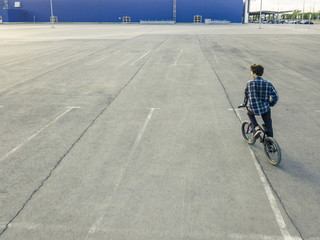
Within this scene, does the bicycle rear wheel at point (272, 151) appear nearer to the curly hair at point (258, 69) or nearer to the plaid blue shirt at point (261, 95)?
the plaid blue shirt at point (261, 95)

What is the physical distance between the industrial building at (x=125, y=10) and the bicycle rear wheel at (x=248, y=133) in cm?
8729

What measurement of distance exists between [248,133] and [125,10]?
90.5m

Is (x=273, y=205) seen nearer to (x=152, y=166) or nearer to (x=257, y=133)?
(x=257, y=133)

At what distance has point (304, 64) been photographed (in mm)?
17281

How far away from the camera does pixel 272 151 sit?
5.68m

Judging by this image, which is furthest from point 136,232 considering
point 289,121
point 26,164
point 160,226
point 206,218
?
point 289,121

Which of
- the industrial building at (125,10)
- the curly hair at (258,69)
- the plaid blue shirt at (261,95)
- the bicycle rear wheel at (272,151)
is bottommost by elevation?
the bicycle rear wheel at (272,151)

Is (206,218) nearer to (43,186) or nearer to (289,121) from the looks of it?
(43,186)

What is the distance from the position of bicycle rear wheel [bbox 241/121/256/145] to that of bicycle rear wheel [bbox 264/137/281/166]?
623 mm

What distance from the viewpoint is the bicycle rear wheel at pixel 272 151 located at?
5.49m

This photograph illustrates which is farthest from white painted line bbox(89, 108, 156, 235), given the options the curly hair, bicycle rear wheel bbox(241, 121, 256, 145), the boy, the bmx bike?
the curly hair

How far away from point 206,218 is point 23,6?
10548cm

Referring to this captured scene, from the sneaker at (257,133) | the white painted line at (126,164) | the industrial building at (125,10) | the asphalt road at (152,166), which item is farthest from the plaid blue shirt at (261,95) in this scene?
the industrial building at (125,10)

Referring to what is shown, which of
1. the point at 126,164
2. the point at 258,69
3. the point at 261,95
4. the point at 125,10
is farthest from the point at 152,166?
the point at 125,10
